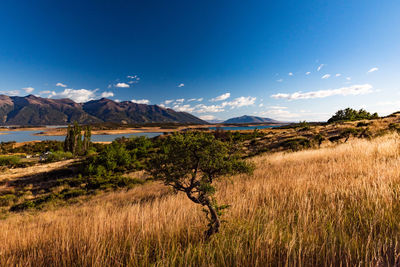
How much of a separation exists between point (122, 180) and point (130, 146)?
3220 centimetres

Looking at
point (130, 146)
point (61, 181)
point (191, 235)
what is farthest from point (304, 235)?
point (130, 146)

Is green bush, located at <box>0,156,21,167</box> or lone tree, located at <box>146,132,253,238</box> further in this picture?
green bush, located at <box>0,156,21,167</box>

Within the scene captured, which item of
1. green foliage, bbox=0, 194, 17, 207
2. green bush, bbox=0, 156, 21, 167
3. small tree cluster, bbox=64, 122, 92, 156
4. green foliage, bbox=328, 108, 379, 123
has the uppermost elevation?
green foliage, bbox=328, 108, 379, 123

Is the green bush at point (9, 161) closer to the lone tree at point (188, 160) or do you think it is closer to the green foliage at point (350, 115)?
the lone tree at point (188, 160)

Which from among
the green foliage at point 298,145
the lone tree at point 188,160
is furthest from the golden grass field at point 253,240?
the green foliage at point 298,145

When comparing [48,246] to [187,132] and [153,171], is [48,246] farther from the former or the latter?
[187,132]

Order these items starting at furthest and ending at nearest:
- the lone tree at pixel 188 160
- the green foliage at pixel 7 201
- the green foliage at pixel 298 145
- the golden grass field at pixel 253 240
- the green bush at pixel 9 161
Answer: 1. the green bush at pixel 9 161
2. the green foliage at pixel 298 145
3. the green foliage at pixel 7 201
4. the lone tree at pixel 188 160
5. the golden grass field at pixel 253 240

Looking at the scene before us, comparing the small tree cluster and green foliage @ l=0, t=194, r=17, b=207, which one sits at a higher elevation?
the small tree cluster

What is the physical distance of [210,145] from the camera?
3.09 m

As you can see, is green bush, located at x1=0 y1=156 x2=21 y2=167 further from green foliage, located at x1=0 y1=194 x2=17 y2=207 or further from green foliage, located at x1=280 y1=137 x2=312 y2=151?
green foliage, located at x1=280 y1=137 x2=312 y2=151

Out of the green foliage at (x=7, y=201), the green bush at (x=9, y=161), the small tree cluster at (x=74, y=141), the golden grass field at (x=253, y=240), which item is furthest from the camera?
the small tree cluster at (x=74, y=141)

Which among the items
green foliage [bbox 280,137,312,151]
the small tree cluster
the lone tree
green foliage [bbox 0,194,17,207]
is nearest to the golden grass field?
the lone tree

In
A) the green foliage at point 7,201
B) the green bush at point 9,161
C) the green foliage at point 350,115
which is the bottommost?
the green bush at point 9,161

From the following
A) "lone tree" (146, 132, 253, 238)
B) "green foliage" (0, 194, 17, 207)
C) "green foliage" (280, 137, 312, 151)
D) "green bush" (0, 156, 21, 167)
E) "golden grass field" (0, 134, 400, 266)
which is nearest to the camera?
"golden grass field" (0, 134, 400, 266)
